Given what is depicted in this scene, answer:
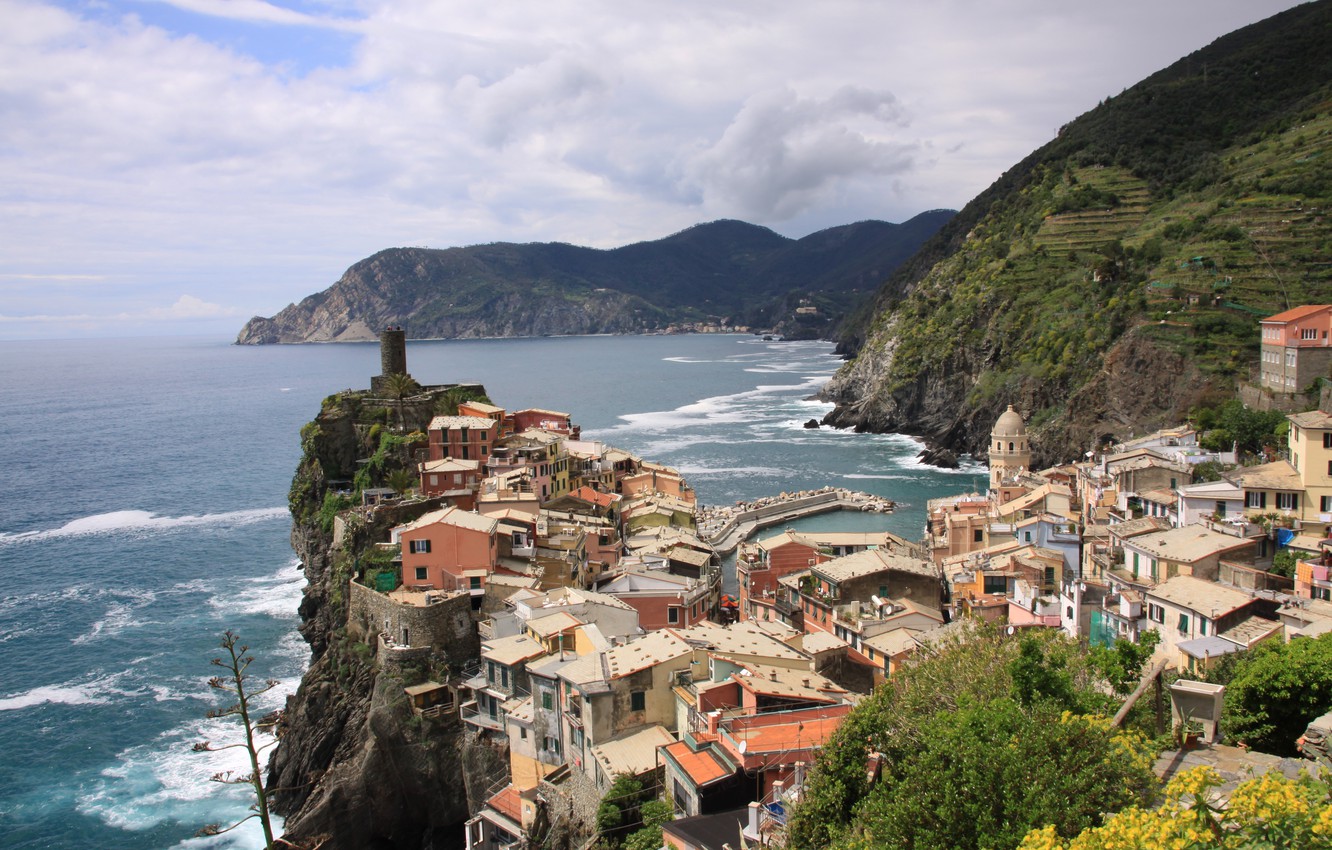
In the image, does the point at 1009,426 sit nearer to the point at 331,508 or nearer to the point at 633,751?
the point at 331,508

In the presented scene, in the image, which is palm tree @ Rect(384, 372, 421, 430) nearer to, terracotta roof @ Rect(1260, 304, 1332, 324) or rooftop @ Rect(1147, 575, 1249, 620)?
rooftop @ Rect(1147, 575, 1249, 620)

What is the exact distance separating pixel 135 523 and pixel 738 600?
4222 cm

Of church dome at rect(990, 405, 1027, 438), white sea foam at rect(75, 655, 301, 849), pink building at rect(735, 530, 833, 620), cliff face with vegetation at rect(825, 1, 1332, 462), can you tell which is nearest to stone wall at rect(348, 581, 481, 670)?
white sea foam at rect(75, 655, 301, 849)

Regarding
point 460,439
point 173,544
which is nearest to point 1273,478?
point 460,439

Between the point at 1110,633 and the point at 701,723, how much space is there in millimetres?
11474

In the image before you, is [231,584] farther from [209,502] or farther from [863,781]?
[863,781]

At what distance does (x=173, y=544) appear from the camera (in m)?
54.1

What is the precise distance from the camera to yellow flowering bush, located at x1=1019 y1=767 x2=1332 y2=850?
7.71 m

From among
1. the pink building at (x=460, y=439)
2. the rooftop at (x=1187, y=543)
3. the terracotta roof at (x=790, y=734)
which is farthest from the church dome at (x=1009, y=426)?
the terracotta roof at (x=790, y=734)

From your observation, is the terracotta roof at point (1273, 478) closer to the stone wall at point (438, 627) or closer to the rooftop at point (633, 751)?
the rooftop at point (633, 751)

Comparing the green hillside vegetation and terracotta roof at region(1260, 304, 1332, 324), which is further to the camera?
terracotta roof at region(1260, 304, 1332, 324)

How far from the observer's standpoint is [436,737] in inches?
1002

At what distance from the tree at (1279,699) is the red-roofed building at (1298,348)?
41.2 meters

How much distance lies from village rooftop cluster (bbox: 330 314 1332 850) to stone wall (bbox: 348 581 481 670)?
77 millimetres
